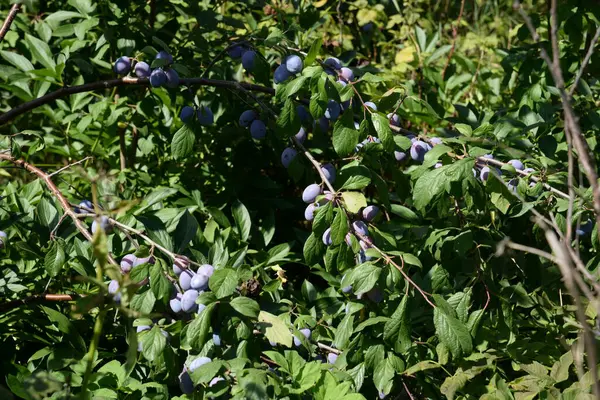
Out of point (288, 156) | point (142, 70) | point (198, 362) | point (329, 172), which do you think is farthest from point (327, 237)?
point (142, 70)

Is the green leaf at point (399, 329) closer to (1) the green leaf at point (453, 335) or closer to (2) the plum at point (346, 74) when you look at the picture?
(1) the green leaf at point (453, 335)

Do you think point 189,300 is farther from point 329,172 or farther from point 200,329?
point 329,172

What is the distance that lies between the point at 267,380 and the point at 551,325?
815 millimetres

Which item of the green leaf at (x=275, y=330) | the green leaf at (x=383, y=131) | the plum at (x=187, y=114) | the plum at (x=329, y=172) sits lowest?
the green leaf at (x=275, y=330)

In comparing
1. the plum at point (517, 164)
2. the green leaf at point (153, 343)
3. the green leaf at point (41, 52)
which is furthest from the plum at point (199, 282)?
the green leaf at point (41, 52)

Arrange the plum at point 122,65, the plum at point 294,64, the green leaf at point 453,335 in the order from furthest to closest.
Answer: the plum at point 122,65 → the plum at point 294,64 → the green leaf at point 453,335

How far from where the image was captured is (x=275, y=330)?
149 centimetres

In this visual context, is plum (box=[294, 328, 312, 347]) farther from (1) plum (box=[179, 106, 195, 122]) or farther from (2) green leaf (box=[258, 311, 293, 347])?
(1) plum (box=[179, 106, 195, 122])

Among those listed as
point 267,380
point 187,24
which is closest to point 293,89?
point 267,380

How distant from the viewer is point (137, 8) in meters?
2.55

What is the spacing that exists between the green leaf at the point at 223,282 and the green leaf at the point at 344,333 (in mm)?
377

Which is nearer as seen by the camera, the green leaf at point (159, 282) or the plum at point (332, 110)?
the green leaf at point (159, 282)

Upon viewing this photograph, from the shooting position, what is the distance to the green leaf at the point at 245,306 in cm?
142

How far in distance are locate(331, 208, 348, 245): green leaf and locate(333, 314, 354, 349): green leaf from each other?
0.82ft
